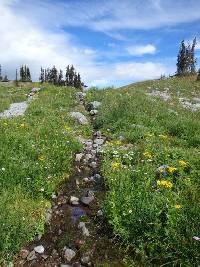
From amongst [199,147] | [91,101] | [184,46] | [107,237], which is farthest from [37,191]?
[184,46]

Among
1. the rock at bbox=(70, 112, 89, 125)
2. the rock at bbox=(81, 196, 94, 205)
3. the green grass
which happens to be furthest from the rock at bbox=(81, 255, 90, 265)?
the rock at bbox=(70, 112, 89, 125)

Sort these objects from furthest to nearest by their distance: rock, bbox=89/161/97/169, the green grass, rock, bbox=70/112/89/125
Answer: rock, bbox=70/112/89/125, rock, bbox=89/161/97/169, the green grass

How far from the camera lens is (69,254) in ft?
29.0

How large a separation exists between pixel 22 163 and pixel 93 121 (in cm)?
967

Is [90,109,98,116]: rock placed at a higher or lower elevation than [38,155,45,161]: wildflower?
higher

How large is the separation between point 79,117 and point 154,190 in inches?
448

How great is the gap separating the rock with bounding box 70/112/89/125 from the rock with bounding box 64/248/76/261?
1203 centimetres

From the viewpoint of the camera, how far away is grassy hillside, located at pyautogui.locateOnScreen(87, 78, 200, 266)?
8.33 metres

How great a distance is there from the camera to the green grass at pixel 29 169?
9227 mm

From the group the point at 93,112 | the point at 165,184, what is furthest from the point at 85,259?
the point at 93,112

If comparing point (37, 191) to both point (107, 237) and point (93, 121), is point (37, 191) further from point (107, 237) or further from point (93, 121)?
point (93, 121)

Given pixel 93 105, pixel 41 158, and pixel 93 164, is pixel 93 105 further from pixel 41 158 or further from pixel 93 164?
pixel 41 158

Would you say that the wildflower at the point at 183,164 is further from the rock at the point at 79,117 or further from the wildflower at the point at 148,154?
the rock at the point at 79,117

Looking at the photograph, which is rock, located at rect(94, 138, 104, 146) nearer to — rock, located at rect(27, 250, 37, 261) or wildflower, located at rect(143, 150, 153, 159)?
wildflower, located at rect(143, 150, 153, 159)
